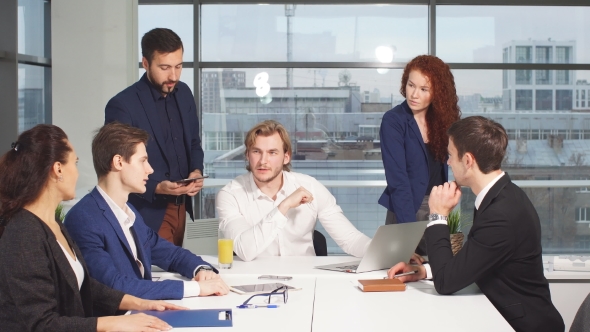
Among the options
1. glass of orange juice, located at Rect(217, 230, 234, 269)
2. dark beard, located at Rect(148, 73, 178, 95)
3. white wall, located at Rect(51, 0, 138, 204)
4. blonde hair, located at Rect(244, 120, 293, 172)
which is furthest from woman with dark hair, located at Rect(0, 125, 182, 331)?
white wall, located at Rect(51, 0, 138, 204)

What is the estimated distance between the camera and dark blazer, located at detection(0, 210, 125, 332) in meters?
2.04

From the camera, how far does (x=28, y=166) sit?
86.3 inches

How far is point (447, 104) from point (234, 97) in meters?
3.34

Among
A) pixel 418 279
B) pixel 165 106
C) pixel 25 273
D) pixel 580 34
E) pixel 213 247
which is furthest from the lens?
pixel 580 34

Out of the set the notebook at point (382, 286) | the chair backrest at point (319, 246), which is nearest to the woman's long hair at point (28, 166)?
the notebook at point (382, 286)

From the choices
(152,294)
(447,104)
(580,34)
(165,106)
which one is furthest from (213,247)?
(580,34)

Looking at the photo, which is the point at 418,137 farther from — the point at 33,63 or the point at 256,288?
the point at 33,63

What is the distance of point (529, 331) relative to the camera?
2557 mm

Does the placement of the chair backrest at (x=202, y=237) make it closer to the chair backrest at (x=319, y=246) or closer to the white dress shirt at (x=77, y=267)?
the chair backrest at (x=319, y=246)

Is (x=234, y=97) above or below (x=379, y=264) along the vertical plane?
above

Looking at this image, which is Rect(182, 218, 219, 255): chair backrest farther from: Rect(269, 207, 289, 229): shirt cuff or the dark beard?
the dark beard

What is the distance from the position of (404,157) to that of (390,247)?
32.2 inches

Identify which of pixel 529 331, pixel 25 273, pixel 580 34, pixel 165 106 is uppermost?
pixel 580 34

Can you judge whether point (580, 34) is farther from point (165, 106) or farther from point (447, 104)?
point (165, 106)
